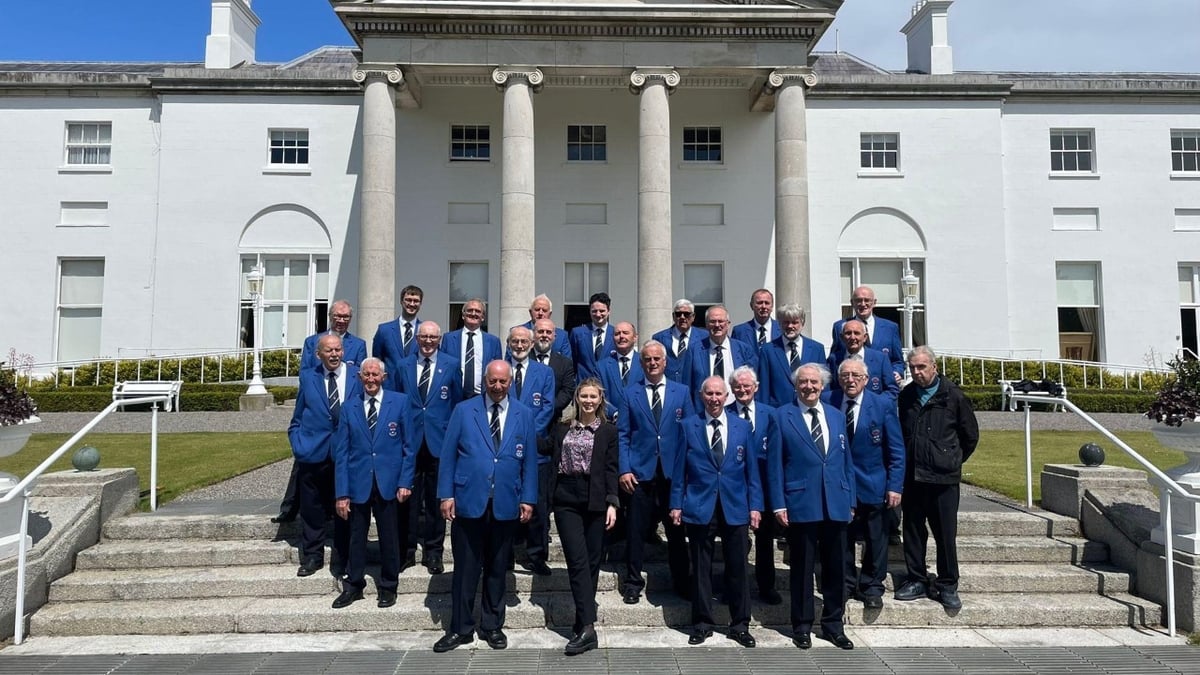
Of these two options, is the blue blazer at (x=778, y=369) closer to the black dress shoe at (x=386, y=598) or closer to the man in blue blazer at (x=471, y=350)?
the man in blue blazer at (x=471, y=350)

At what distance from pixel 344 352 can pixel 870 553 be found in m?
5.26

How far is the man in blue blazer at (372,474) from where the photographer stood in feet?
20.8

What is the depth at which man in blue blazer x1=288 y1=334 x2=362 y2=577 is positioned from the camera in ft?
22.0

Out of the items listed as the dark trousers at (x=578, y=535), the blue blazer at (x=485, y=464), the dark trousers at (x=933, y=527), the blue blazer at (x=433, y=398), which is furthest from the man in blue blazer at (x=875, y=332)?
the blue blazer at (x=433, y=398)

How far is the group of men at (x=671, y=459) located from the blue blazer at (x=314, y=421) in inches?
0.5

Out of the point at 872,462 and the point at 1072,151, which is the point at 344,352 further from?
the point at 1072,151

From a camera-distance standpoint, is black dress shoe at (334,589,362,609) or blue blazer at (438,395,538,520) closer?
blue blazer at (438,395,538,520)

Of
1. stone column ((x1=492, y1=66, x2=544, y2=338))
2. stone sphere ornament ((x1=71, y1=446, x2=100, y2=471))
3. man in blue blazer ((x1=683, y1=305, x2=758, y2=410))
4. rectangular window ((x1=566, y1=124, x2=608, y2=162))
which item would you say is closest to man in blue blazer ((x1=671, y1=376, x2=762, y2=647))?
man in blue blazer ((x1=683, y1=305, x2=758, y2=410))

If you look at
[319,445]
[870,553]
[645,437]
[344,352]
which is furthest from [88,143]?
[870,553]

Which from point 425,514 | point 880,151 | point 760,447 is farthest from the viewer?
point 880,151

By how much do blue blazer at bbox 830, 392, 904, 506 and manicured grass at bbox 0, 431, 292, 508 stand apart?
7301 mm

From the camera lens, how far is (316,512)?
6.76m

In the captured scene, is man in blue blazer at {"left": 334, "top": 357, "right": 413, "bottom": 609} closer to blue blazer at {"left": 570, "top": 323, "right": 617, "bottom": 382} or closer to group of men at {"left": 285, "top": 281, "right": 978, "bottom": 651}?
group of men at {"left": 285, "top": 281, "right": 978, "bottom": 651}

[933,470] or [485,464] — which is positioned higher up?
[485,464]
